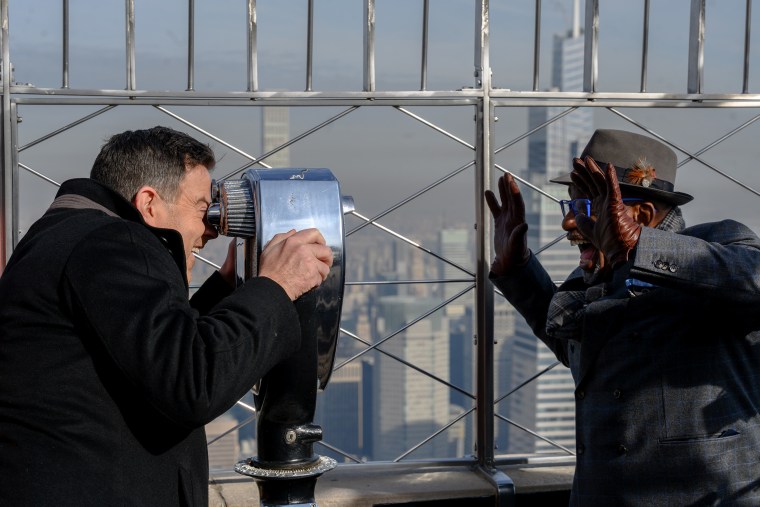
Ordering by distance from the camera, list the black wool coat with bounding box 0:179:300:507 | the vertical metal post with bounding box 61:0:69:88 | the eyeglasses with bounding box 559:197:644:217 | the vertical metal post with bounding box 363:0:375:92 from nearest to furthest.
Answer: the black wool coat with bounding box 0:179:300:507
the eyeglasses with bounding box 559:197:644:217
the vertical metal post with bounding box 61:0:69:88
the vertical metal post with bounding box 363:0:375:92

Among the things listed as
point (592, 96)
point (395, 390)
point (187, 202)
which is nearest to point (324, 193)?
point (187, 202)

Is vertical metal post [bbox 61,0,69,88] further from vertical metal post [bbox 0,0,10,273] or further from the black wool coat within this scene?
the black wool coat

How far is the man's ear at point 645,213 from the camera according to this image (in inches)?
87.4

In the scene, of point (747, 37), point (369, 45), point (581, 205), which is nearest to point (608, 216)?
point (581, 205)

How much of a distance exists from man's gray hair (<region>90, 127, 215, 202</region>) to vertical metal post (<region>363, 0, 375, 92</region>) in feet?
4.03

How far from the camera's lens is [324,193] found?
1.62 meters

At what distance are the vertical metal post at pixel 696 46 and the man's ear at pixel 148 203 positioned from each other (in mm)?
1910

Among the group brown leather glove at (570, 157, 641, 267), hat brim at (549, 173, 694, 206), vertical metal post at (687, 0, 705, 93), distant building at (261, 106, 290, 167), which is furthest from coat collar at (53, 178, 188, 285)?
vertical metal post at (687, 0, 705, 93)

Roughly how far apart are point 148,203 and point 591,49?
5.76ft

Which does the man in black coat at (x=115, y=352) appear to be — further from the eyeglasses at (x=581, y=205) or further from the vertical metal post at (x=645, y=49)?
the vertical metal post at (x=645, y=49)

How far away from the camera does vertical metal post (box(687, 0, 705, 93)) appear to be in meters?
3.03

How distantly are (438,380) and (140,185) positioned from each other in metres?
1.55

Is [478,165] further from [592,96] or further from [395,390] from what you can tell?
[395,390]

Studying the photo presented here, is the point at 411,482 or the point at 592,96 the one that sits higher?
the point at 592,96
